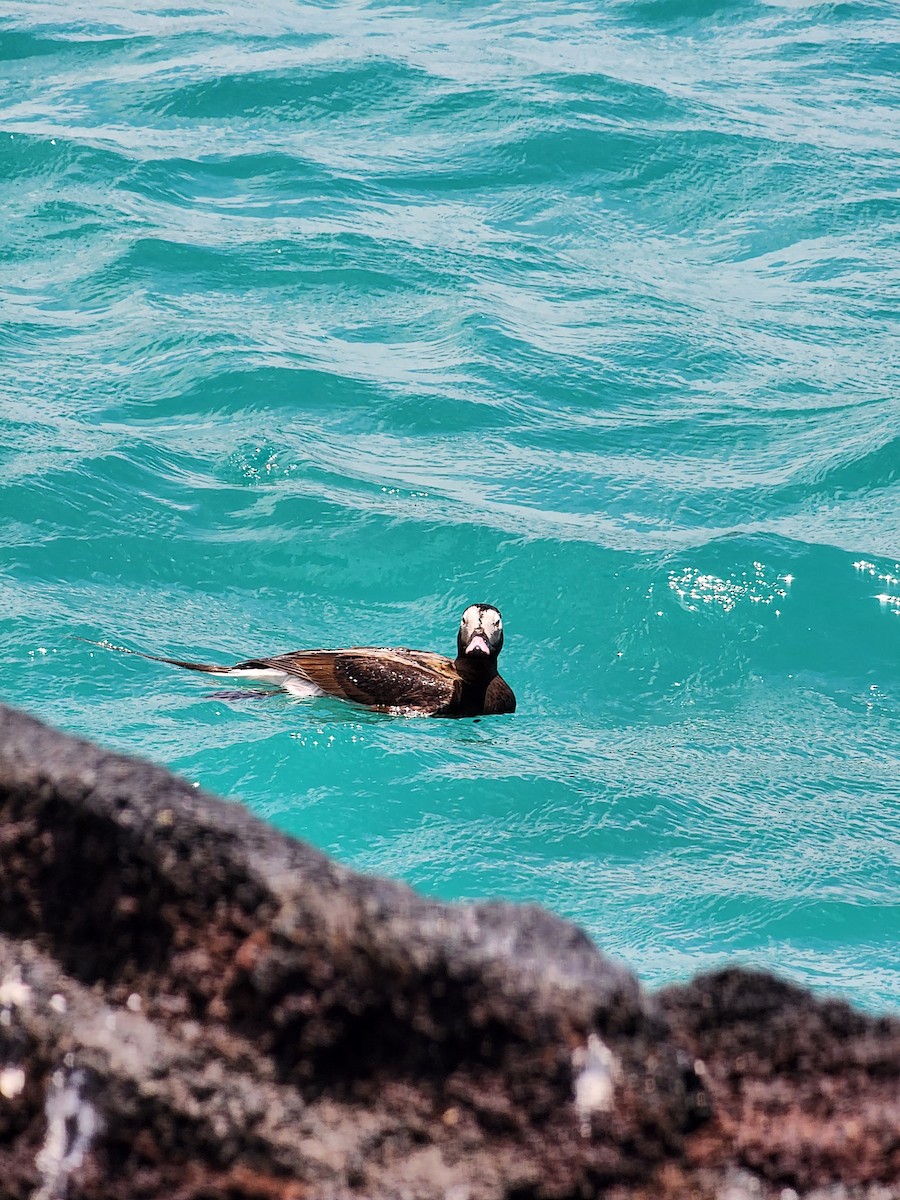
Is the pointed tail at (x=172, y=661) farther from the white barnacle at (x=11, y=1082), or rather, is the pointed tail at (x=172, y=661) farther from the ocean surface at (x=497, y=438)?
the white barnacle at (x=11, y=1082)

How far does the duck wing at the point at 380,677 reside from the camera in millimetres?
7184

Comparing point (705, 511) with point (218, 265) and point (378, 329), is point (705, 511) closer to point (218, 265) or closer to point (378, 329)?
point (378, 329)

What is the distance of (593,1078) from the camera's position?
1907 mm

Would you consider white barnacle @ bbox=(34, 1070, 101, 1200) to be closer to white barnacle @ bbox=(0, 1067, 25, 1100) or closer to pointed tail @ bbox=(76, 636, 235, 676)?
white barnacle @ bbox=(0, 1067, 25, 1100)

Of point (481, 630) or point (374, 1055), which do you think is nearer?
point (374, 1055)

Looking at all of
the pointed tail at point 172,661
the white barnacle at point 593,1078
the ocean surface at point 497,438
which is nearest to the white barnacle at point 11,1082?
the white barnacle at point 593,1078

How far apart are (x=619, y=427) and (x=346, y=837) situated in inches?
207

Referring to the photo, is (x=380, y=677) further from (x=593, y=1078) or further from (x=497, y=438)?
(x=593, y=1078)

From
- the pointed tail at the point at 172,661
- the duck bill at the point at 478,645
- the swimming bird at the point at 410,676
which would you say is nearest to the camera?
the duck bill at the point at 478,645

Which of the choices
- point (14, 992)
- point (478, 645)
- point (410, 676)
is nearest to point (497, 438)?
point (410, 676)

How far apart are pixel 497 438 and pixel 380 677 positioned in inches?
157

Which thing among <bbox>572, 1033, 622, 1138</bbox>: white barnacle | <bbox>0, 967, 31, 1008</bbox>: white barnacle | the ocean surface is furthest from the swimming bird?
<bbox>572, 1033, 622, 1138</bbox>: white barnacle

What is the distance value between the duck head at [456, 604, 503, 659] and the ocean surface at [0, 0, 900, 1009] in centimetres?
54

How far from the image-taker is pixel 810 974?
5.94 m
